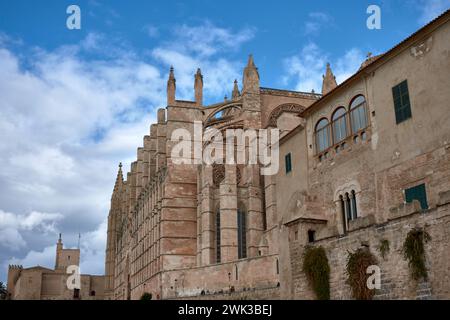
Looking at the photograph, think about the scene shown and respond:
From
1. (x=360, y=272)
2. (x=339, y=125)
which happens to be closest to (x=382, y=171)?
(x=339, y=125)

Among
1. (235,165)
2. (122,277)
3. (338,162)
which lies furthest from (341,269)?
(122,277)

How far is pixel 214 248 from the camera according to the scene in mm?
36031

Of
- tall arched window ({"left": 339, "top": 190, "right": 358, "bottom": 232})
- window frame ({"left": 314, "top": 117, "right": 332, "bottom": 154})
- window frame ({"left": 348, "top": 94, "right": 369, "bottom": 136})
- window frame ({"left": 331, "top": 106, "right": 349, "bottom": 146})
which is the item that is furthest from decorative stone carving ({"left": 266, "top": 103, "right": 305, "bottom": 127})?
tall arched window ({"left": 339, "top": 190, "right": 358, "bottom": 232})

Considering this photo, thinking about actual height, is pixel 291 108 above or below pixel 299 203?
above

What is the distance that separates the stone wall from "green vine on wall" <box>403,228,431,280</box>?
122 millimetres

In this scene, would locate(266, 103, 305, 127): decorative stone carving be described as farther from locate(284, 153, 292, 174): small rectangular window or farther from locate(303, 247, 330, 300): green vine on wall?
locate(303, 247, 330, 300): green vine on wall

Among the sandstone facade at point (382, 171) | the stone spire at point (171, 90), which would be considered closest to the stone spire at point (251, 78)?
the stone spire at point (171, 90)

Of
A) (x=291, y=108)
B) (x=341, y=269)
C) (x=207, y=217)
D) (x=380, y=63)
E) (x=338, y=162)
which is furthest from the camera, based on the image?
(x=291, y=108)

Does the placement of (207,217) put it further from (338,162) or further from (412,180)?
(412,180)

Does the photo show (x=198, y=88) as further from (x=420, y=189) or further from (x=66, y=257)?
(x=66, y=257)

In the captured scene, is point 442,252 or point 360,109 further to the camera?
point 360,109

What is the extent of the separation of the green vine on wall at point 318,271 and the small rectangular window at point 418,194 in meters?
3.22

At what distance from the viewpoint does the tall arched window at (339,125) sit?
2078cm
